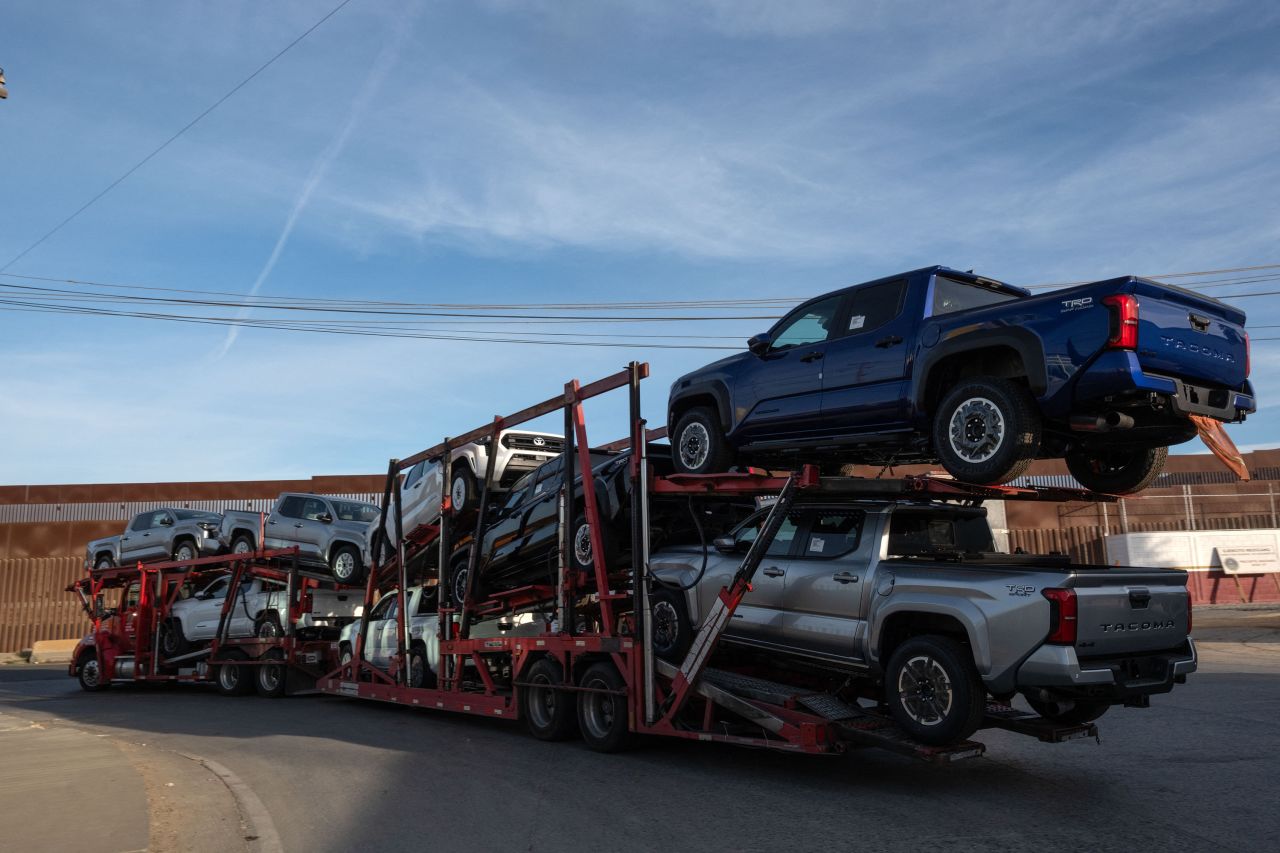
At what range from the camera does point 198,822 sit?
7.50 m

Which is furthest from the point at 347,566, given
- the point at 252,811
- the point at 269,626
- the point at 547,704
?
the point at 252,811

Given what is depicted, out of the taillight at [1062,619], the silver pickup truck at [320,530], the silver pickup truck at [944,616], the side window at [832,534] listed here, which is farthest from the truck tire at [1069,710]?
the silver pickup truck at [320,530]

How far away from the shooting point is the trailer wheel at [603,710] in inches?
367

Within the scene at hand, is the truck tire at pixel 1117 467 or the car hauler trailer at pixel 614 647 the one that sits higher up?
the truck tire at pixel 1117 467

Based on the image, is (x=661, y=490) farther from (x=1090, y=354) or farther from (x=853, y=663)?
(x=1090, y=354)

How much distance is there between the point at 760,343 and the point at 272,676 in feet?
37.8

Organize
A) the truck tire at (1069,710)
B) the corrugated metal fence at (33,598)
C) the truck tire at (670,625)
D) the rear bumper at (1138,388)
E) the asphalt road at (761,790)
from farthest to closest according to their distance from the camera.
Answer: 1. the corrugated metal fence at (33,598)
2. the truck tire at (670,625)
3. the truck tire at (1069,710)
4. the rear bumper at (1138,388)
5. the asphalt road at (761,790)

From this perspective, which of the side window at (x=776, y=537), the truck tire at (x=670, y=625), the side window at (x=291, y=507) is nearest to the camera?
the side window at (x=776, y=537)

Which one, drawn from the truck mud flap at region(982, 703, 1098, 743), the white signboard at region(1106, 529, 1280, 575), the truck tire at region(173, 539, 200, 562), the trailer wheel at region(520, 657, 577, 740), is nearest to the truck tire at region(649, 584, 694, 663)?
the trailer wheel at region(520, 657, 577, 740)

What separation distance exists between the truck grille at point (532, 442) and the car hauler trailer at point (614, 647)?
0.34m

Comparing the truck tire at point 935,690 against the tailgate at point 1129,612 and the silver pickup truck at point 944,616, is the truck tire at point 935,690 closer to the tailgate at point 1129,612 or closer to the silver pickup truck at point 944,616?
the silver pickup truck at point 944,616

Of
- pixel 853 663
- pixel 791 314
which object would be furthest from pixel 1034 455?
pixel 791 314

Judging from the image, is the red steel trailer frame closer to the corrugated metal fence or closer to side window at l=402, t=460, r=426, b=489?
side window at l=402, t=460, r=426, b=489

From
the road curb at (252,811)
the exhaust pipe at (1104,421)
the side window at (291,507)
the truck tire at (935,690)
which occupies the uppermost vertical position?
the side window at (291,507)
